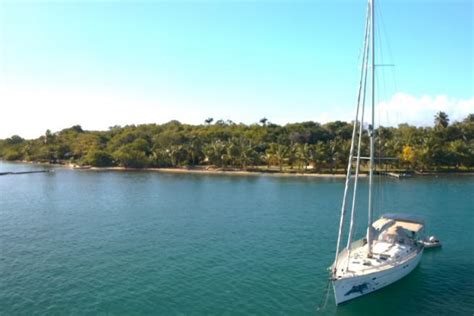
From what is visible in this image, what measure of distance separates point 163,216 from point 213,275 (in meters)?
29.2

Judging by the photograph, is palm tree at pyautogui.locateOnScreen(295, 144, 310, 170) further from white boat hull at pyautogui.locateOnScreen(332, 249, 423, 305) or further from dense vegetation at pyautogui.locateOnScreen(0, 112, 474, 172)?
white boat hull at pyautogui.locateOnScreen(332, 249, 423, 305)

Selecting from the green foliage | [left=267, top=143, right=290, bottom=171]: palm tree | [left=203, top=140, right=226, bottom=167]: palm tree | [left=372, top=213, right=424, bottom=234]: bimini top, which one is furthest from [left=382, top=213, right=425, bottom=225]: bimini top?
the green foliage

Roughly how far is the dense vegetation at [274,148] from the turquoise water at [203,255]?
4140 centimetres

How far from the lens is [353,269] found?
30453mm

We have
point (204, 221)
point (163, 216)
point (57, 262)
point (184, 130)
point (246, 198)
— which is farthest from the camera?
point (184, 130)

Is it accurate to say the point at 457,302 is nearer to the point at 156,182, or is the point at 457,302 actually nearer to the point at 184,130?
the point at 156,182

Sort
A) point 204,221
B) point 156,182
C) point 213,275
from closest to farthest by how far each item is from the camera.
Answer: point 213,275
point 204,221
point 156,182

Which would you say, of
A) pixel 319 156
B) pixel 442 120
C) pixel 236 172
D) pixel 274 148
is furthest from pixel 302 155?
pixel 442 120

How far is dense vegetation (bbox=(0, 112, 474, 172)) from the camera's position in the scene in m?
125

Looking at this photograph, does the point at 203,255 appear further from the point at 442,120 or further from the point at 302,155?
the point at 442,120

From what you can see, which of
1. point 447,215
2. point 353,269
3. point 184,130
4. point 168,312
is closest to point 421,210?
point 447,215

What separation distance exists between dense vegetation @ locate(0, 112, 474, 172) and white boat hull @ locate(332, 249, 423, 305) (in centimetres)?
6420

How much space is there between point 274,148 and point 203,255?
317 ft

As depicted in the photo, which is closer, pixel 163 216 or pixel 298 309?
pixel 298 309
